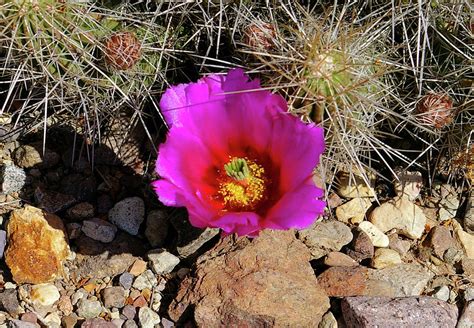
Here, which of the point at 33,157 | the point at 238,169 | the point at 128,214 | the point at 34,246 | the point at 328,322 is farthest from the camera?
the point at 33,157

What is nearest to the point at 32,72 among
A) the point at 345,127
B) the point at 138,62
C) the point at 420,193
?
the point at 138,62

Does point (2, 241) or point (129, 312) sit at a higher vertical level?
point (2, 241)

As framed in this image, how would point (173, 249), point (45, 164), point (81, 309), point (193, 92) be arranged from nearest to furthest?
point (193, 92)
point (81, 309)
point (173, 249)
point (45, 164)

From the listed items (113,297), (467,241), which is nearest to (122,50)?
(113,297)

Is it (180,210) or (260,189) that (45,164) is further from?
(260,189)

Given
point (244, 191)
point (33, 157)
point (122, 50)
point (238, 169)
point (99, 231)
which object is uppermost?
point (122, 50)

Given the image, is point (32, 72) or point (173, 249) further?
point (173, 249)

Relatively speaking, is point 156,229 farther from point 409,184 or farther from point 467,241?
point 467,241
